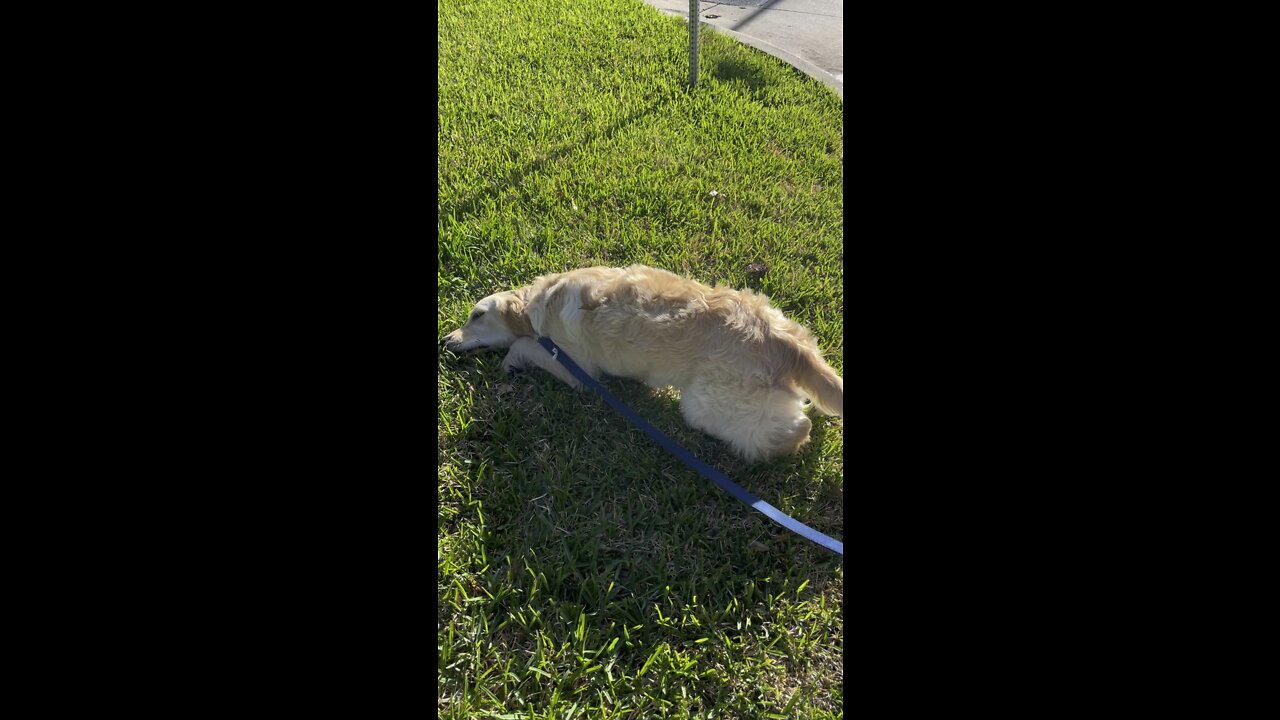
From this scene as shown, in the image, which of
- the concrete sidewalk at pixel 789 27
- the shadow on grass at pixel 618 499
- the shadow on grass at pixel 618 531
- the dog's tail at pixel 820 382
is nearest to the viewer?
the shadow on grass at pixel 618 531

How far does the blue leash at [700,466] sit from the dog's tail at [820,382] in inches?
21.0

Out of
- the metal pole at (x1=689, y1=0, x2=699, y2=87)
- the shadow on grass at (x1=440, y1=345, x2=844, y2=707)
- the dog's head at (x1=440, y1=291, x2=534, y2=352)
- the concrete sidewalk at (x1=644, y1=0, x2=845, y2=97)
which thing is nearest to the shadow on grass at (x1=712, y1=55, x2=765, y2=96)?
the metal pole at (x1=689, y1=0, x2=699, y2=87)

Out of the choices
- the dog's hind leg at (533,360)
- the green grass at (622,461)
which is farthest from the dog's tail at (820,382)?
the dog's hind leg at (533,360)

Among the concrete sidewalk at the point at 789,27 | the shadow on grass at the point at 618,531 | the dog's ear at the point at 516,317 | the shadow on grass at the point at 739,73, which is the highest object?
the concrete sidewalk at the point at 789,27

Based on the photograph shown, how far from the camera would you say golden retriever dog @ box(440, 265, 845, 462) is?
3.07m

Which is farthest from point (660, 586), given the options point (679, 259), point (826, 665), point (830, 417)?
point (679, 259)

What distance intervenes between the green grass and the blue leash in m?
0.14

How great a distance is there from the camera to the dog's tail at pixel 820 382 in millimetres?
2977

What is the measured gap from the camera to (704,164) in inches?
214

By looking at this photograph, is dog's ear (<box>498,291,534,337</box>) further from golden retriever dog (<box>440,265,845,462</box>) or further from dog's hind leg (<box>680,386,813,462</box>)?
dog's hind leg (<box>680,386,813,462</box>)

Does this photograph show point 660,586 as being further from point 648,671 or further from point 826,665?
point 826,665

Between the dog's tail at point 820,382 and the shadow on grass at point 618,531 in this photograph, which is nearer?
the shadow on grass at point 618,531

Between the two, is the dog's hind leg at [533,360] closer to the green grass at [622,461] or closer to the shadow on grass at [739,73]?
the green grass at [622,461]

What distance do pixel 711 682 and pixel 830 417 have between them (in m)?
1.52
